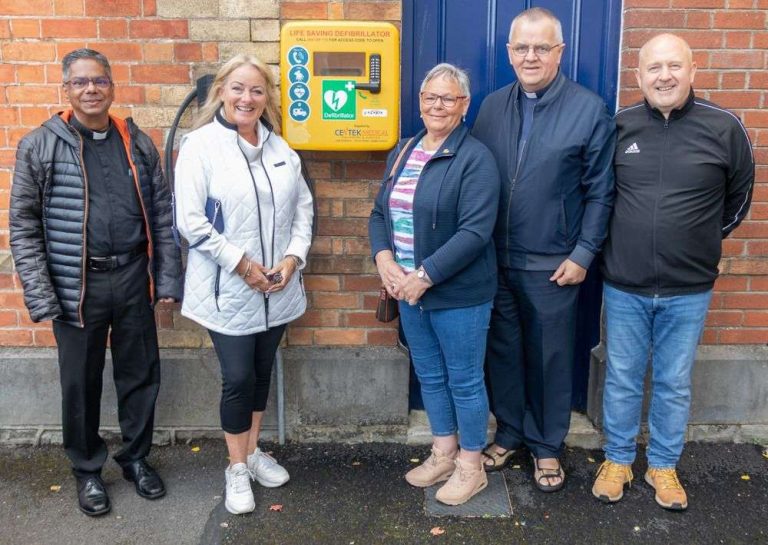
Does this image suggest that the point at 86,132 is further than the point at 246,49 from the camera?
No

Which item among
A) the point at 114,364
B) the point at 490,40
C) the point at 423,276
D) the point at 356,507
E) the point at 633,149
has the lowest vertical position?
the point at 356,507

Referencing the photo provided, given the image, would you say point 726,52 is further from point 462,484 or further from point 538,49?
point 462,484

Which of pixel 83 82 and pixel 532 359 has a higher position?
pixel 83 82

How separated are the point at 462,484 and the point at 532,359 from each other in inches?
25.5

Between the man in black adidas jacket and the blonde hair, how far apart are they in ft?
4.89

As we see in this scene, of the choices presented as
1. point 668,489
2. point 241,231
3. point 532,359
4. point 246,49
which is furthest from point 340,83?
point 668,489

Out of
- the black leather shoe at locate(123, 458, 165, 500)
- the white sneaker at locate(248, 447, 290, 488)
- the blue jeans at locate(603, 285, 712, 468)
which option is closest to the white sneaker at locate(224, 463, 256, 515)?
the white sneaker at locate(248, 447, 290, 488)

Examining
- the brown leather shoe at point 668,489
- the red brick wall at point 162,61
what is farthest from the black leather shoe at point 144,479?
the brown leather shoe at point 668,489

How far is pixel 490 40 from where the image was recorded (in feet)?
11.9

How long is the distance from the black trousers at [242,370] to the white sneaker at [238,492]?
0.63 feet

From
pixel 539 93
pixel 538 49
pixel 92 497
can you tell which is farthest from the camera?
pixel 92 497

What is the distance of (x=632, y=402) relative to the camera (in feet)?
11.0

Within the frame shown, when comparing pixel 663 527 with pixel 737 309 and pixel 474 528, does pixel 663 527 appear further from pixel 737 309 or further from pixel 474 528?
pixel 737 309

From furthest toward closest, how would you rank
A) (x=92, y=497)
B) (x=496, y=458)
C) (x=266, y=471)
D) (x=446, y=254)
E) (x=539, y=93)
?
(x=496, y=458), (x=266, y=471), (x=92, y=497), (x=539, y=93), (x=446, y=254)
